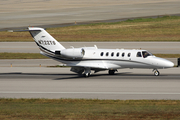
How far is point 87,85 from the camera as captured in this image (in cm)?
2788

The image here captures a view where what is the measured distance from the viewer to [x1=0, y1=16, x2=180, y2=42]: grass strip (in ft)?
224

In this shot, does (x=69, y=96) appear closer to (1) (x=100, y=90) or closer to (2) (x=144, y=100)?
(1) (x=100, y=90)

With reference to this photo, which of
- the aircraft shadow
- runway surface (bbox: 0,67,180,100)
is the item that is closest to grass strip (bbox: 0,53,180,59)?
runway surface (bbox: 0,67,180,100)

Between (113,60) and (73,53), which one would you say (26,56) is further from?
(113,60)

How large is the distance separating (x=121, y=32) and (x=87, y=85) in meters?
47.6

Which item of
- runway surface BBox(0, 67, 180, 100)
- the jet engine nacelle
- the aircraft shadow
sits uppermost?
the jet engine nacelle

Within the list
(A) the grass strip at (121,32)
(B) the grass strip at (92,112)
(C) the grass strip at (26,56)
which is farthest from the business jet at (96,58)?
(A) the grass strip at (121,32)

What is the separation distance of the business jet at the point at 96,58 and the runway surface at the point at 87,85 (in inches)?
39.2

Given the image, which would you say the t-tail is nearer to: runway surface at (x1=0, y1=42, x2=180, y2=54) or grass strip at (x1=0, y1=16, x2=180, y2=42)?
runway surface at (x1=0, y1=42, x2=180, y2=54)

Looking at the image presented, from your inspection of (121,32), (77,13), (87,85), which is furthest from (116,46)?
(77,13)

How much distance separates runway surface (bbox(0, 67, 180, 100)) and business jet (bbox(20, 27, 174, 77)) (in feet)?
3.26

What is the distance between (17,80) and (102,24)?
52.4m

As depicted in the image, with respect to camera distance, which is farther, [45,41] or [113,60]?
[45,41]

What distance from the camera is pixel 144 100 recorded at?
20.8 m
